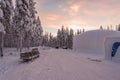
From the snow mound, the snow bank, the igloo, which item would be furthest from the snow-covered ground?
the snow mound

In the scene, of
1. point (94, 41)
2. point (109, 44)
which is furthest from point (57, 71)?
point (94, 41)

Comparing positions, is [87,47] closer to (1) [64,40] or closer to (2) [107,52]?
(2) [107,52]

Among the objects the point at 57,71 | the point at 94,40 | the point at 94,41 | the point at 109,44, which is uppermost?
the point at 94,40

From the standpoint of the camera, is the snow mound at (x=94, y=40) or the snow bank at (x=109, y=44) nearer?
the snow bank at (x=109, y=44)

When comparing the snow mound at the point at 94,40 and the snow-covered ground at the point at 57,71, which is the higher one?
the snow mound at the point at 94,40

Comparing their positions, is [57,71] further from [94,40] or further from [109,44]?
[94,40]

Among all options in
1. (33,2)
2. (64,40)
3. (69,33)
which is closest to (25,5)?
(33,2)

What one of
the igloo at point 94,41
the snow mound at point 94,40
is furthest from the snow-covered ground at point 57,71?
the snow mound at point 94,40

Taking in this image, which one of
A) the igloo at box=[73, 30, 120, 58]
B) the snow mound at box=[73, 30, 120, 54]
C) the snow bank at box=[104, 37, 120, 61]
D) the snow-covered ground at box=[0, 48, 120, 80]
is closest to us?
the snow-covered ground at box=[0, 48, 120, 80]

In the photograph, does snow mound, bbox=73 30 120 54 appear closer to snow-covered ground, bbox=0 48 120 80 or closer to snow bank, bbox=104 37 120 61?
snow bank, bbox=104 37 120 61

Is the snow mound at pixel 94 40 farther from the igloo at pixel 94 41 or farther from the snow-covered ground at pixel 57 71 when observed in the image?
the snow-covered ground at pixel 57 71

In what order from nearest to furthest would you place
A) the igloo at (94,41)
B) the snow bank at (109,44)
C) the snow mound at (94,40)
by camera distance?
the snow bank at (109,44)
the igloo at (94,41)
the snow mound at (94,40)

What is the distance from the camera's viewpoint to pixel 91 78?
13625mm

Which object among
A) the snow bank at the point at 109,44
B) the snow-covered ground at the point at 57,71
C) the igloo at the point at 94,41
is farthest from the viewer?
the igloo at the point at 94,41
